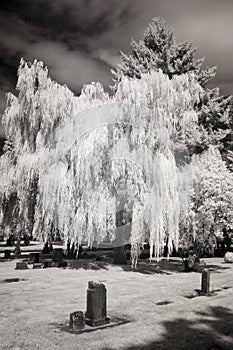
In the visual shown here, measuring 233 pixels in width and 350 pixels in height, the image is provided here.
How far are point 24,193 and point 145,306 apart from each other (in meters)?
10.9

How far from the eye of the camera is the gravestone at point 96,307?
7941mm

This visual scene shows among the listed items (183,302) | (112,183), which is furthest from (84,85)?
(183,302)

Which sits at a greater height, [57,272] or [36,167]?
[36,167]

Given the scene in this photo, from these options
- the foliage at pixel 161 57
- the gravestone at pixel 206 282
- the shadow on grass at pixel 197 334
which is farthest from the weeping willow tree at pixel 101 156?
the foliage at pixel 161 57

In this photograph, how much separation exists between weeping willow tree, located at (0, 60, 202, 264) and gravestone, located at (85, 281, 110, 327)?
6.62 meters

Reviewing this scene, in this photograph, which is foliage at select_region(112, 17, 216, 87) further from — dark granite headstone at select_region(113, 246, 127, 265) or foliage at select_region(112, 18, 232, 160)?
dark granite headstone at select_region(113, 246, 127, 265)

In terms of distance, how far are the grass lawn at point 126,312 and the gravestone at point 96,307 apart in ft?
1.45

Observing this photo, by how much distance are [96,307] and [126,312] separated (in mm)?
1470

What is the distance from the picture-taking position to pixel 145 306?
32.3 ft

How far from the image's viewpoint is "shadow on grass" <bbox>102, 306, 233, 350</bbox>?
6602mm

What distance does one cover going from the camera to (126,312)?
9141 mm

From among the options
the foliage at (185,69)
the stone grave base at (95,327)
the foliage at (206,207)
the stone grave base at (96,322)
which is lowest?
the stone grave base at (95,327)

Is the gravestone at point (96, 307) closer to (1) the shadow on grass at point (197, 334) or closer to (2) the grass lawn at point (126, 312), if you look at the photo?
(2) the grass lawn at point (126, 312)

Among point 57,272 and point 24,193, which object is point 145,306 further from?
point 24,193
